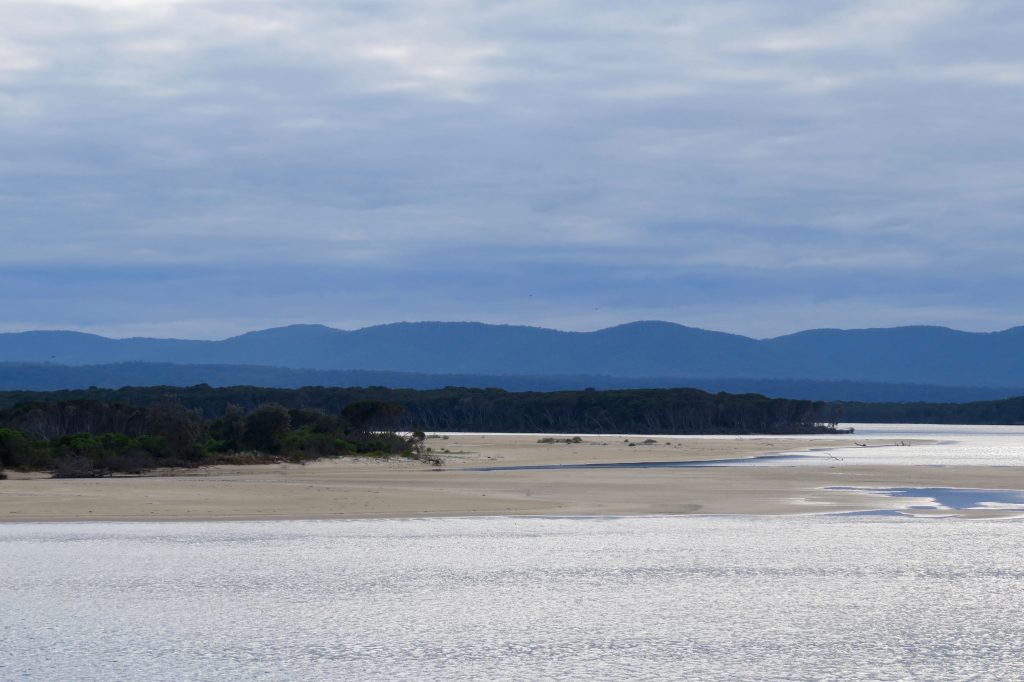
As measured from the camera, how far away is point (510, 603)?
17.8m

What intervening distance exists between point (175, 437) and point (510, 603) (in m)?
28.6

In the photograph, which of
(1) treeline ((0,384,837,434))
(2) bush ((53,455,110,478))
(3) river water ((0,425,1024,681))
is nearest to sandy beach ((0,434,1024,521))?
(2) bush ((53,455,110,478))

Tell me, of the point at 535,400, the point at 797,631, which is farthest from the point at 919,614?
the point at 535,400

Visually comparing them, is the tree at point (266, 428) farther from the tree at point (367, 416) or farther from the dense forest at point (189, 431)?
the tree at point (367, 416)

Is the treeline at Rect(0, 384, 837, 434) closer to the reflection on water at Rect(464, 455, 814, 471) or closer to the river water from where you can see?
the reflection on water at Rect(464, 455, 814, 471)

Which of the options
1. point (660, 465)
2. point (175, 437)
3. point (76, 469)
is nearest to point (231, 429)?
point (175, 437)

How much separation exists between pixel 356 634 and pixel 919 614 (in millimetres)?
7067

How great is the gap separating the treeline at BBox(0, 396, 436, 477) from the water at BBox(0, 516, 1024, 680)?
625 inches

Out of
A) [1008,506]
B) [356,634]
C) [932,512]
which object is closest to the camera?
[356,634]

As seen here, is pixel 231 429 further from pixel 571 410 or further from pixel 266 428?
pixel 571 410

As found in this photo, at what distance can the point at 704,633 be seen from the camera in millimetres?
15695

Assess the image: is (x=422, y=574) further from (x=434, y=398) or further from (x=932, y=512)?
(x=434, y=398)

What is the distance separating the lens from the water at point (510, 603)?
46.1 feet

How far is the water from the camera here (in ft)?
46.1
